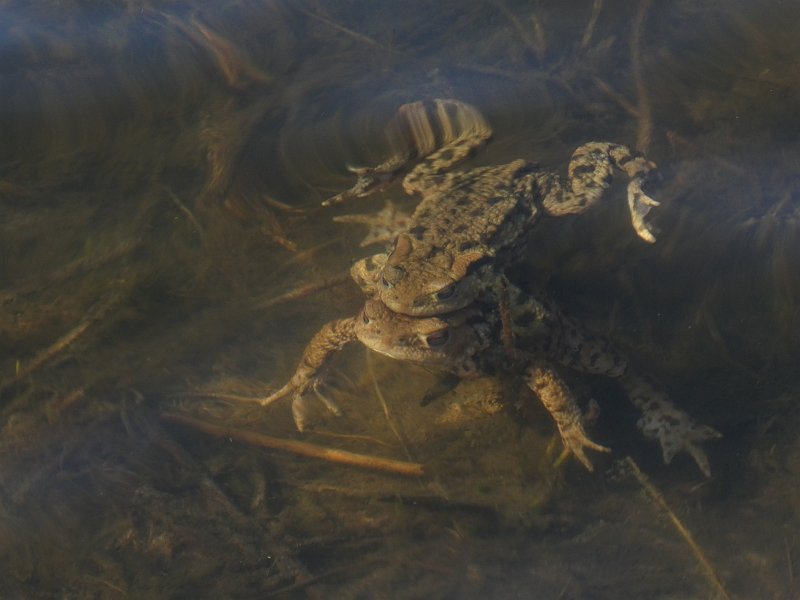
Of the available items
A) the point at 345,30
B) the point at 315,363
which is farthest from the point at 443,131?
the point at 315,363

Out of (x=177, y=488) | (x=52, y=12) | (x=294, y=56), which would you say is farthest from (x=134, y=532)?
(x=52, y=12)

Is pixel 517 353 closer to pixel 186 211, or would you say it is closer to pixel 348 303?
pixel 348 303

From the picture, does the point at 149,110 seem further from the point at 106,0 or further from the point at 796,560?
the point at 796,560

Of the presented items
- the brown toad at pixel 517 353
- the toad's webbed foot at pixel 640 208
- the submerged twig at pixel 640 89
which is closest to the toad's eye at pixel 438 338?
the brown toad at pixel 517 353

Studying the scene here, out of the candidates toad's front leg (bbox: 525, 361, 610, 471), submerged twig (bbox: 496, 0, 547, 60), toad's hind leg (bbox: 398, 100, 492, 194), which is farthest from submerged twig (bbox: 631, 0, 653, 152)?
toad's front leg (bbox: 525, 361, 610, 471)

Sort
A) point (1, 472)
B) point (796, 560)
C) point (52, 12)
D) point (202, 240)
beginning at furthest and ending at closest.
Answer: point (52, 12) → point (202, 240) → point (1, 472) → point (796, 560)

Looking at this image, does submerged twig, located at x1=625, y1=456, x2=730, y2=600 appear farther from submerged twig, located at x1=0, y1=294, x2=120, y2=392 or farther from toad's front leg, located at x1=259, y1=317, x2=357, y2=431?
submerged twig, located at x1=0, y1=294, x2=120, y2=392

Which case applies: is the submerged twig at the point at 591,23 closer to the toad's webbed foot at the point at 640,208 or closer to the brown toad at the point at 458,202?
the brown toad at the point at 458,202
